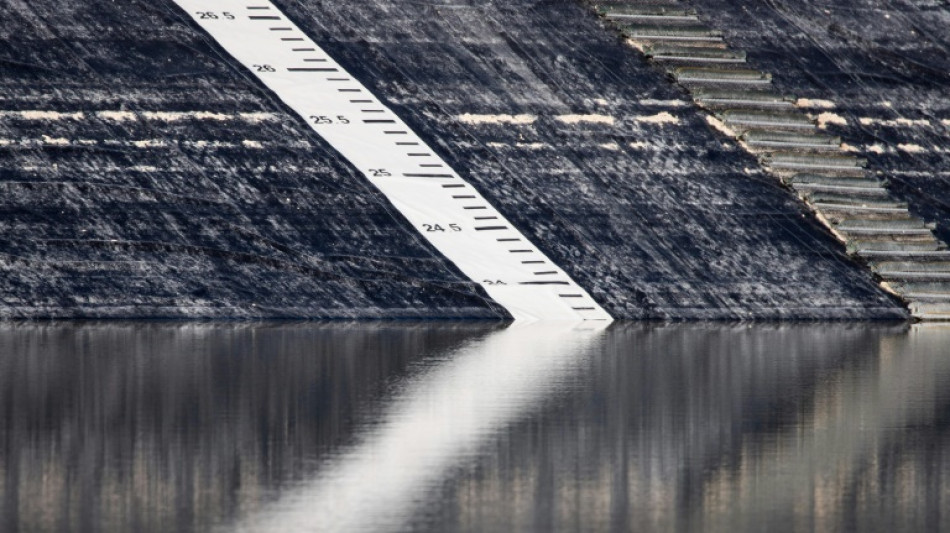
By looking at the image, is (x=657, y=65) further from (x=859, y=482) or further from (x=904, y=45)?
(x=859, y=482)

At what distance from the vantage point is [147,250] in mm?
19609

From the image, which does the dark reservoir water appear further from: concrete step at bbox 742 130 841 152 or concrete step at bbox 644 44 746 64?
concrete step at bbox 644 44 746 64

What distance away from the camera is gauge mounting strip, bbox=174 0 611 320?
20.1 metres

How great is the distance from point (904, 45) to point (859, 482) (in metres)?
14.7

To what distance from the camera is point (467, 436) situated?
10.9 m

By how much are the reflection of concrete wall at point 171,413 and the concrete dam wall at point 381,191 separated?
5.53ft

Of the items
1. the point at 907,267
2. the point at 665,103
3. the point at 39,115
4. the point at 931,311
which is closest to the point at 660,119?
the point at 665,103

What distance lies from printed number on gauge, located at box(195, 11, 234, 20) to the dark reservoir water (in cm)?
610

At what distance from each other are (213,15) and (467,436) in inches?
481

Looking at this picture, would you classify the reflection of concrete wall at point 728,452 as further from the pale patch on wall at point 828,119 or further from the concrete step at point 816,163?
the pale patch on wall at point 828,119

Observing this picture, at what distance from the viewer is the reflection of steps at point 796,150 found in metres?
20.8

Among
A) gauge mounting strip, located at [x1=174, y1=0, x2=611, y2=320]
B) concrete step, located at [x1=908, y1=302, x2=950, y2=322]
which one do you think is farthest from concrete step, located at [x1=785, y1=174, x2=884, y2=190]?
gauge mounting strip, located at [x1=174, y1=0, x2=611, y2=320]

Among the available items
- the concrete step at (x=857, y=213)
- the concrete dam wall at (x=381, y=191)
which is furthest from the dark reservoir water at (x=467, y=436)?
the concrete step at (x=857, y=213)

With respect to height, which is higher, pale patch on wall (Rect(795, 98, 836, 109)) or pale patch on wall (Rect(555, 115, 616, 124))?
pale patch on wall (Rect(795, 98, 836, 109))
